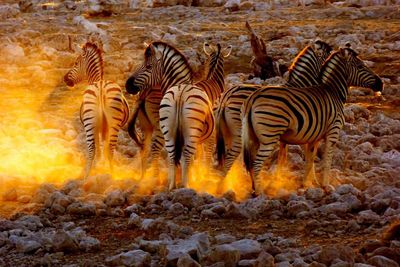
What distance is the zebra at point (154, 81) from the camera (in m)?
11.8

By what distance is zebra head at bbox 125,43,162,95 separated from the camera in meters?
11.9

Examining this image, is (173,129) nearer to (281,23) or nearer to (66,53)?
(66,53)

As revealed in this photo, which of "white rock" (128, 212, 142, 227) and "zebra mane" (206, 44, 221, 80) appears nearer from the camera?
"white rock" (128, 212, 142, 227)

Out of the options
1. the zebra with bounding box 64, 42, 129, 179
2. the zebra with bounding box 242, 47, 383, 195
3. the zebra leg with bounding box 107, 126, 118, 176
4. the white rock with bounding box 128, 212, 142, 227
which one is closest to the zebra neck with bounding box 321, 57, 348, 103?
the zebra with bounding box 242, 47, 383, 195

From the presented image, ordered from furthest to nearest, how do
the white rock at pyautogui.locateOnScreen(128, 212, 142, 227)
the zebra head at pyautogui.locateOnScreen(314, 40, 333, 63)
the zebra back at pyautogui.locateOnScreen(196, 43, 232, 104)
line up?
the zebra head at pyautogui.locateOnScreen(314, 40, 333, 63) < the zebra back at pyautogui.locateOnScreen(196, 43, 232, 104) < the white rock at pyautogui.locateOnScreen(128, 212, 142, 227)

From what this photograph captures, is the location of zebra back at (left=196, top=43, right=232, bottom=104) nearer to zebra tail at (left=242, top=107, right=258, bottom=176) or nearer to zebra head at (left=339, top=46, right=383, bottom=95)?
zebra head at (left=339, top=46, right=383, bottom=95)

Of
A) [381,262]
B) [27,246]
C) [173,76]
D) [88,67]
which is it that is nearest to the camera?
[381,262]

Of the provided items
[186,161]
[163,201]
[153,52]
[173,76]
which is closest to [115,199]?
[163,201]

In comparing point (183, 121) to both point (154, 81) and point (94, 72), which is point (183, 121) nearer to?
point (154, 81)

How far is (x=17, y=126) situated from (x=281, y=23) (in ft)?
58.4

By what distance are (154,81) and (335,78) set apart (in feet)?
7.74

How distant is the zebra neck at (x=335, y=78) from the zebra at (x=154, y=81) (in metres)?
1.84

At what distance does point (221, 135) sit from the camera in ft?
36.9

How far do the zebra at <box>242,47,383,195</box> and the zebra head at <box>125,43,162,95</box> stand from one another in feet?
6.79
